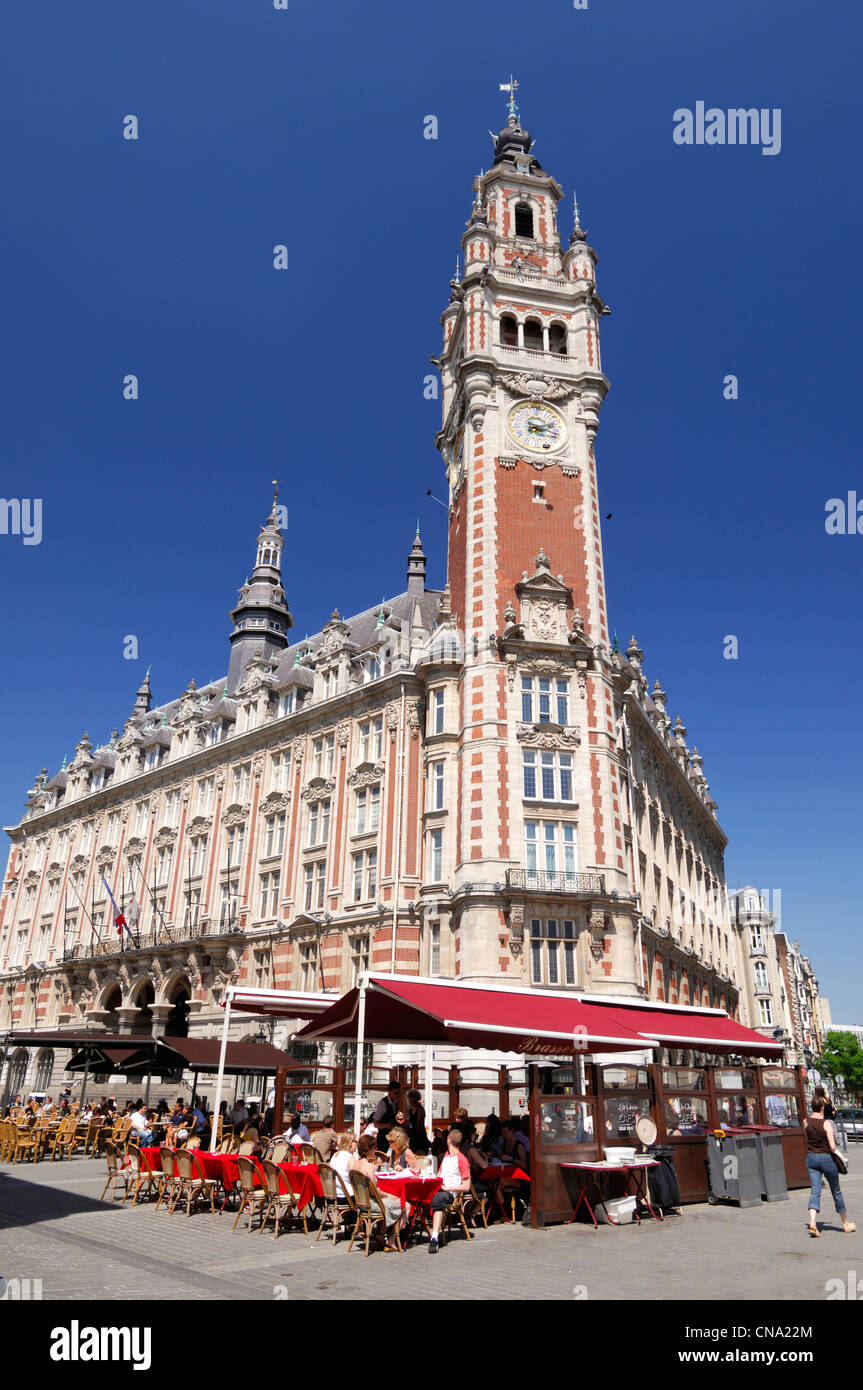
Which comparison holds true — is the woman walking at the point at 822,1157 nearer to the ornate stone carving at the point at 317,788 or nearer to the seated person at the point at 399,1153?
the seated person at the point at 399,1153

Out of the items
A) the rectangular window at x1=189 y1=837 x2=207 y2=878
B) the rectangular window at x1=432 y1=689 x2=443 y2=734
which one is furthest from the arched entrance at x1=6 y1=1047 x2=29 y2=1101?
the rectangular window at x1=432 y1=689 x2=443 y2=734

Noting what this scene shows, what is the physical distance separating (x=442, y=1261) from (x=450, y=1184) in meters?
1.81

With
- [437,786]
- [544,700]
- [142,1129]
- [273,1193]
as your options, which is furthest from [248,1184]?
[544,700]

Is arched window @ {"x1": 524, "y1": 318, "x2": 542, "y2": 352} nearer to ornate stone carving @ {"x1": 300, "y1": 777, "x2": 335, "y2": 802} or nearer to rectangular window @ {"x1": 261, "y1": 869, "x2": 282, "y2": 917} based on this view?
ornate stone carving @ {"x1": 300, "y1": 777, "x2": 335, "y2": 802}

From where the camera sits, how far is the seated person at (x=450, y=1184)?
42.5 ft

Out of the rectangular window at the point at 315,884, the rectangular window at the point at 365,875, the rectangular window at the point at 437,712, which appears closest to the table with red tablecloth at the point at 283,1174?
the rectangular window at the point at 365,875

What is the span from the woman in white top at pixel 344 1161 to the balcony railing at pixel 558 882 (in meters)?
20.6

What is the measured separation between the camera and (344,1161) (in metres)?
14.1

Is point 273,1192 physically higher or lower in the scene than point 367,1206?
lower

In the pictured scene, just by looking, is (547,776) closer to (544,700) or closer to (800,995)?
(544,700)

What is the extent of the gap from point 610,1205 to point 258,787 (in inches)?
1409

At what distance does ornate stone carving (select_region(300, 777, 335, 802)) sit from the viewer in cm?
4420

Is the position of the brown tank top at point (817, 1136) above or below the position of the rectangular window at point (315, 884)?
below
